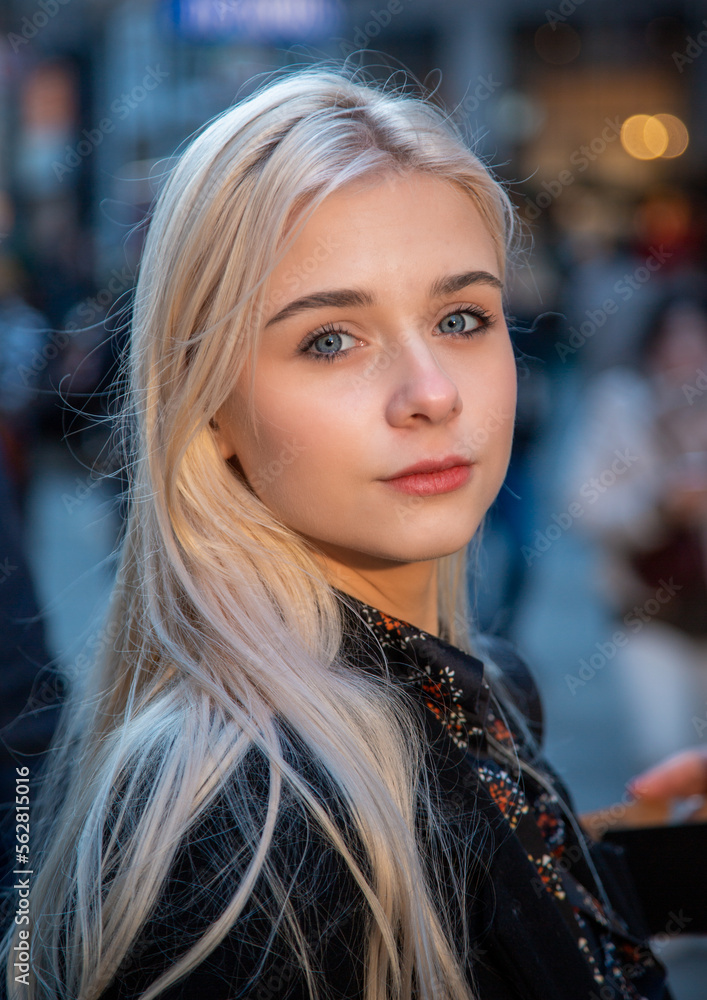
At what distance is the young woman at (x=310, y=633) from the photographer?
3.68ft

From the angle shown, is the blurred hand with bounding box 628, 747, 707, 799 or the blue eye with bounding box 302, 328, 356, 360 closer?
the blue eye with bounding box 302, 328, 356, 360

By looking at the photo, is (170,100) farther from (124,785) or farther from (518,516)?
(124,785)

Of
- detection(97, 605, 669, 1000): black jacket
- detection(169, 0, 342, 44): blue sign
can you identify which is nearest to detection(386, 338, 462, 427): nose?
detection(97, 605, 669, 1000): black jacket

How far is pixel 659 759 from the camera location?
3697 millimetres

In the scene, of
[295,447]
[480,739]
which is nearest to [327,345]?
[295,447]

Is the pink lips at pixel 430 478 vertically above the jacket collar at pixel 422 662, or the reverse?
the pink lips at pixel 430 478

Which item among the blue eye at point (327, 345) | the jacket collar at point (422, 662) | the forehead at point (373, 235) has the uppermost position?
the forehead at point (373, 235)

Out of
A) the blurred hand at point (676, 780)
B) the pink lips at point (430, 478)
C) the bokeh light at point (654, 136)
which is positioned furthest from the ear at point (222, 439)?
the bokeh light at point (654, 136)

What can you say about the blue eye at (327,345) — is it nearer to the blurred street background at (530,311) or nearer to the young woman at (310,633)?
the young woman at (310,633)

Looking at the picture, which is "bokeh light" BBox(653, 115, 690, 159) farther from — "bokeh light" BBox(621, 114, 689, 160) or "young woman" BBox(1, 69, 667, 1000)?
"young woman" BBox(1, 69, 667, 1000)

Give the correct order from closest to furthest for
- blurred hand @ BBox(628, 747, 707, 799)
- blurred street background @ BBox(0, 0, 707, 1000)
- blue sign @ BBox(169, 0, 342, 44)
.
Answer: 1. blurred hand @ BBox(628, 747, 707, 799)
2. blurred street background @ BBox(0, 0, 707, 1000)
3. blue sign @ BBox(169, 0, 342, 44)

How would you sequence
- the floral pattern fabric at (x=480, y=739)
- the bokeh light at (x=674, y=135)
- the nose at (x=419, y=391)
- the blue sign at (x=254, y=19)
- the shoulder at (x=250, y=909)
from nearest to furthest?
the shoulder at (x=250, y=909)
the nose at (x=419, y=391)
the floral pattern fabric at (x=480, y=739)
the blue sign at (x=254, y=19)
the bokeh light at (x=674, y=135)

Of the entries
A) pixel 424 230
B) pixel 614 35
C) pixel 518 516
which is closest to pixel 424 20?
pixel 614 35

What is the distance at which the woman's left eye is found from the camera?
1.49 meters
